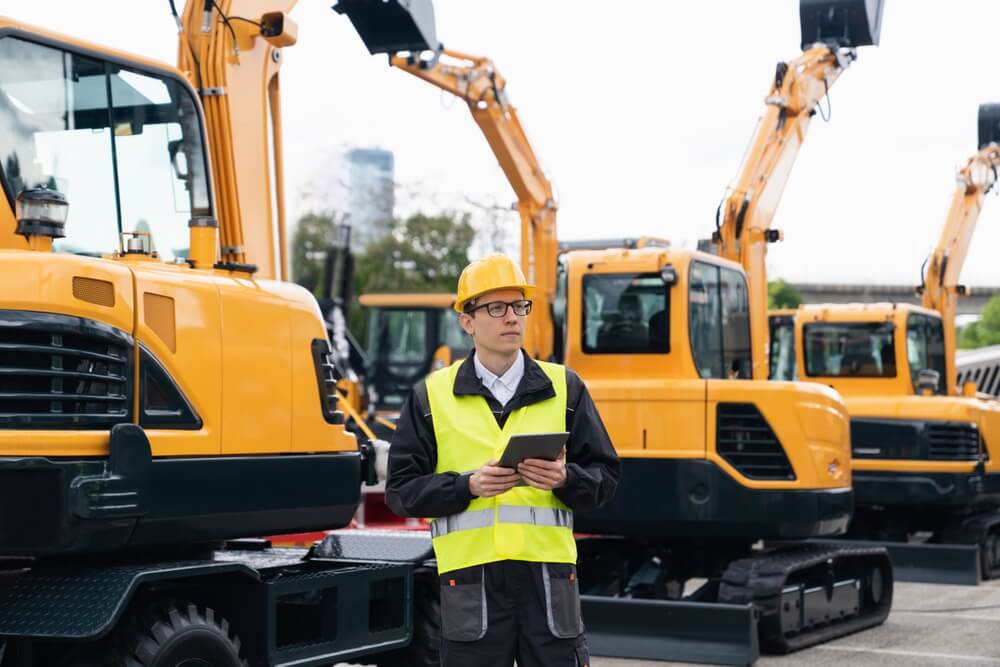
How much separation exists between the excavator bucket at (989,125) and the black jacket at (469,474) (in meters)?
17.3

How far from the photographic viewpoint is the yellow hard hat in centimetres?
509

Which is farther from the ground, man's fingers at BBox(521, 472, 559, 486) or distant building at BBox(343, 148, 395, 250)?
distant building at BBox(343, 148, 395, 250)

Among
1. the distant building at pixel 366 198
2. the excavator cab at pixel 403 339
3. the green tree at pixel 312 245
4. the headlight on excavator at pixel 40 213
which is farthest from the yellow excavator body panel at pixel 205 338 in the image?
the distant building at pixel 366 198

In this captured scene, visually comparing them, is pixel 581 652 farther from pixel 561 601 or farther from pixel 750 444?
pixel 750 444

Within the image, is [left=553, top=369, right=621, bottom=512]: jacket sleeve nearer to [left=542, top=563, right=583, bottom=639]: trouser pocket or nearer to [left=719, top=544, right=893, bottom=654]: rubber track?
[left=542, top=563, right=583, bottom=639]: trouser pocket

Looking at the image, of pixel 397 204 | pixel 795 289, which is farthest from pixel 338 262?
pixel 795 289

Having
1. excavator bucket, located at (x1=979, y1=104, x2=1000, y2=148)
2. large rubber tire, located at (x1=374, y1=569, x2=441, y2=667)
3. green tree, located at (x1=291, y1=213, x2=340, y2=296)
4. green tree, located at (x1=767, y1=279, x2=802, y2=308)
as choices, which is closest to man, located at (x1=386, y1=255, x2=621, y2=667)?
large rubber tire, located at (x1=374, y1=569, x2=441, y2=667)

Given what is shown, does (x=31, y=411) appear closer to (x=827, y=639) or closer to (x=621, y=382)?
(x=621, y=382)

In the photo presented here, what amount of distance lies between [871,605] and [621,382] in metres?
3.22

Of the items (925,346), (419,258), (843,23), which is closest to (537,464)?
(843,23)

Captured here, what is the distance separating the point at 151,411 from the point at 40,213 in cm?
94

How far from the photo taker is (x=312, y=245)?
229 ft

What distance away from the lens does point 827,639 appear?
39.1ft

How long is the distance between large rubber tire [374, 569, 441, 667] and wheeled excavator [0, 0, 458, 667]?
3cm
